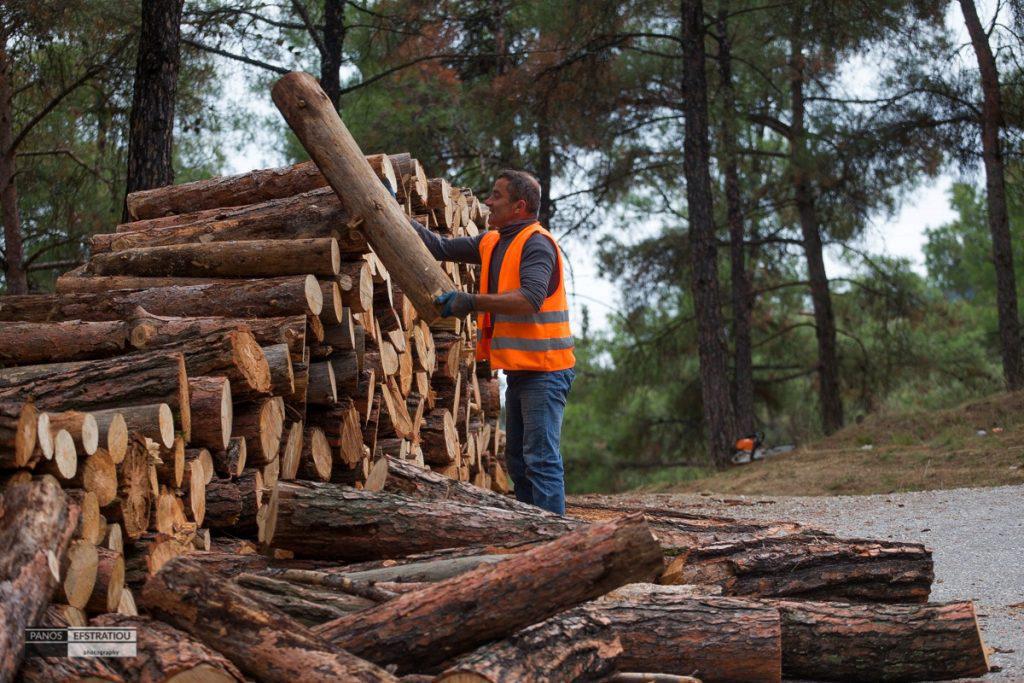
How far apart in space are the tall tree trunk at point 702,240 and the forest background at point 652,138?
0.09 feet

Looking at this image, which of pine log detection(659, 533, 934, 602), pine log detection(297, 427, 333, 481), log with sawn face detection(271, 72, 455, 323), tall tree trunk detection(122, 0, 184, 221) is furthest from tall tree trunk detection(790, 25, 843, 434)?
pine log detection(659, 533, 934, 602)

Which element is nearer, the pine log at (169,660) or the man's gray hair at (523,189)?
the pine log at (169,660)

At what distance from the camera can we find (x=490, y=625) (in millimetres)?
3463

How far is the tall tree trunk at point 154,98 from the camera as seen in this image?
28.7ft

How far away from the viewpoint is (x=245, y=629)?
3.29m

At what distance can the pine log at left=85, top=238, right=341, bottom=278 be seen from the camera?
5820 mm

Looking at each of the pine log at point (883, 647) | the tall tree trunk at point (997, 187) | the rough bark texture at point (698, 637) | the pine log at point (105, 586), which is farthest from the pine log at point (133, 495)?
the tall tree trunk at point (997, 187)

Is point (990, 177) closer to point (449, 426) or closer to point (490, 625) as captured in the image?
point (449, 426)

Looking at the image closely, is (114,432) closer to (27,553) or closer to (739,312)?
(27,553)

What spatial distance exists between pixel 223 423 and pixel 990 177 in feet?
39.4

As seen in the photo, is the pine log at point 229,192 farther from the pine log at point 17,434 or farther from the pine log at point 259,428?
the pine log at point 17,434

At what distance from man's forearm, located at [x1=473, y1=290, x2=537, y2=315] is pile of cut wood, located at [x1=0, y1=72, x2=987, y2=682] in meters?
0.40

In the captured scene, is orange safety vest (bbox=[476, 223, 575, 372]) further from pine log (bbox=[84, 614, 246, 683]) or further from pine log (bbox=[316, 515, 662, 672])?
pine log (bbox=[84, 614, 246, 683])

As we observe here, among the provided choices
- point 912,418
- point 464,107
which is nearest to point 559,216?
point 464,107
